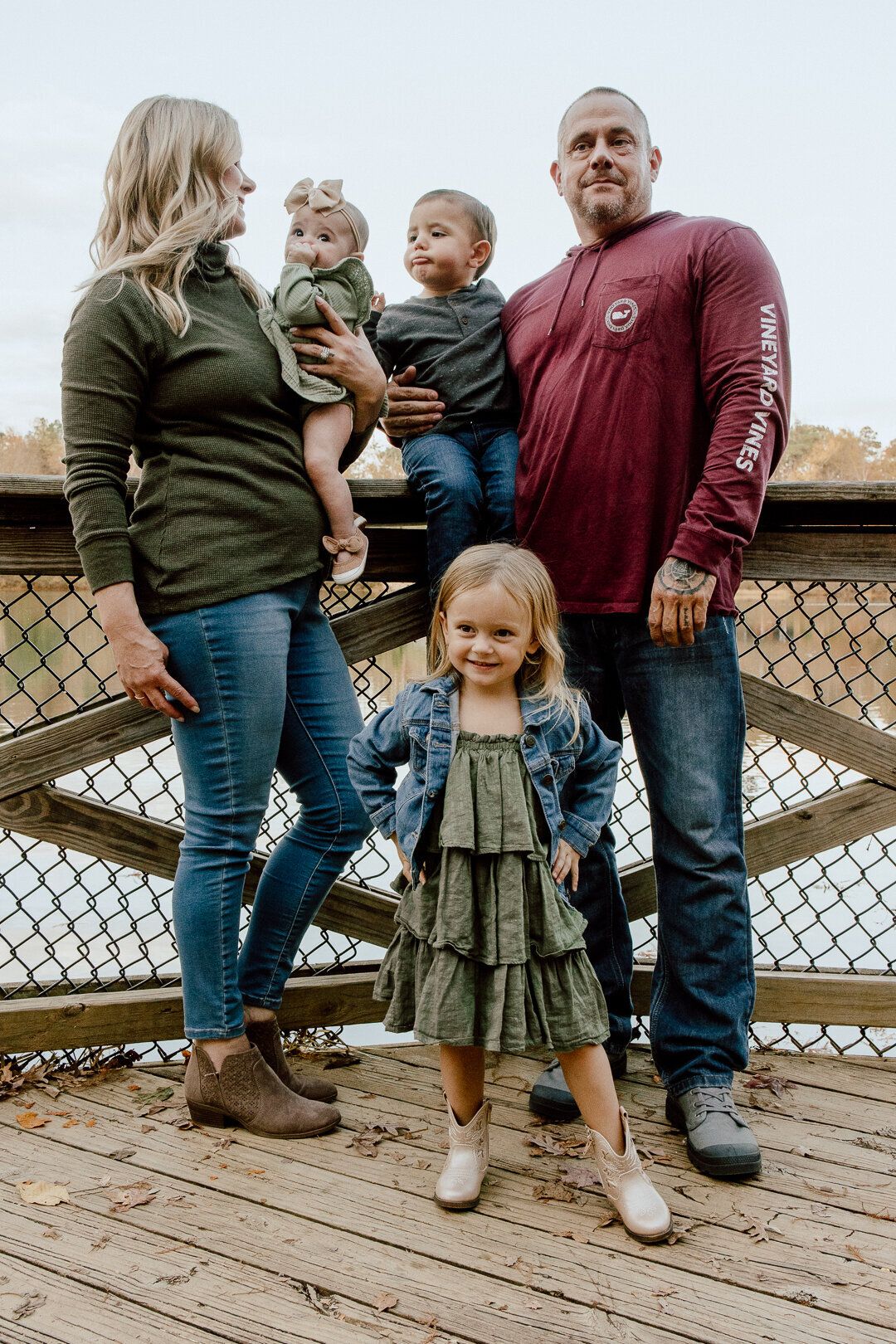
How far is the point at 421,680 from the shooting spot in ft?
6.12

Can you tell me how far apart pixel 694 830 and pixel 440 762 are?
62 centimetres

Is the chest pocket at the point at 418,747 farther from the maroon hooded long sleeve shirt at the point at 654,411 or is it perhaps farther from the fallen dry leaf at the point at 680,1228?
the fallen dry leaf at the point at 680,1228

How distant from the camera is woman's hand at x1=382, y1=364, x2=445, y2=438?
2225 millimetres

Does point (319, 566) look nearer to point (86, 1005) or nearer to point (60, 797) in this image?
point (60, 797)

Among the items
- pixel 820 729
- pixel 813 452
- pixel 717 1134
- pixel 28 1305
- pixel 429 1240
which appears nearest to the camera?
pixel 28 1305

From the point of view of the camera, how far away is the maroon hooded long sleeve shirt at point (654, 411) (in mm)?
1880

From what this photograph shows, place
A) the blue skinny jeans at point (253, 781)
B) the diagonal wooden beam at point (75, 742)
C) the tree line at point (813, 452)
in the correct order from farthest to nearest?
the tree line at point (813, 452) < the diagonal wooden beam at point (75, 742) < the blue skinny jeans at point (253, 781)

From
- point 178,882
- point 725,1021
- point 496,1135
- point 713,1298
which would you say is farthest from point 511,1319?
point 178,882

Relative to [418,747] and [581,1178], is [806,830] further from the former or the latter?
[418,747]

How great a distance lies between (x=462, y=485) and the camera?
217 centimetres

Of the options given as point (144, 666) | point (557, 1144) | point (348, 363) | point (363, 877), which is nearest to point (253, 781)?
point (144, 666)

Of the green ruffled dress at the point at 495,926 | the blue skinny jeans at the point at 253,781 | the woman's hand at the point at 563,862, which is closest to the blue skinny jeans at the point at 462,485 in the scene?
the blue skinny jeans at the point at 253,781

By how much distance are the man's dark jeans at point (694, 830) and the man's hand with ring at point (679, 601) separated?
0.40 ft

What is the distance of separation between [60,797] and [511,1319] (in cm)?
144
